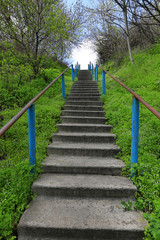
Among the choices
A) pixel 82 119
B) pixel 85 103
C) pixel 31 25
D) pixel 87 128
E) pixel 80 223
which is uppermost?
pixel 31 25

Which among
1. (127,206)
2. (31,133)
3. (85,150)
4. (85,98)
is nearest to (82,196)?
(127,206)

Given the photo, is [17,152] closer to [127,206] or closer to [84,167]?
[84,167]

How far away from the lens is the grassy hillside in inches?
69.0

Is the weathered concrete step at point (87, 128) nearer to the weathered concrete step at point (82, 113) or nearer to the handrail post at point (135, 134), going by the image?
the weathered concrete step at point (82, 113)

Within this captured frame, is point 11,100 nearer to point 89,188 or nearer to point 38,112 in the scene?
point 38,112

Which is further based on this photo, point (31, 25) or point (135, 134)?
point (31, 25)

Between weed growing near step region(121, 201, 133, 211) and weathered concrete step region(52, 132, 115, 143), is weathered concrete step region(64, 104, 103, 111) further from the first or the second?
weed growing near step region(121, 201, 133, 211)

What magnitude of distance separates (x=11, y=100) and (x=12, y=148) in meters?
2.70

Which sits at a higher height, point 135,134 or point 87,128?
point 135,134

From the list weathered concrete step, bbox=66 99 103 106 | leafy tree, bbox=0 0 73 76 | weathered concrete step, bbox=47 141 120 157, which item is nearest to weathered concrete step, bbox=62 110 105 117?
weathered concrete step, bbox=66 99 103 106

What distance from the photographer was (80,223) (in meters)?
1.71

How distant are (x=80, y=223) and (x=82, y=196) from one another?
1.37ft

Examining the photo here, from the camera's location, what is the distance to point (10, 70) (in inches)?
215

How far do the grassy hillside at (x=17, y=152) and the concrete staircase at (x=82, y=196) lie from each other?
4.7 inches
